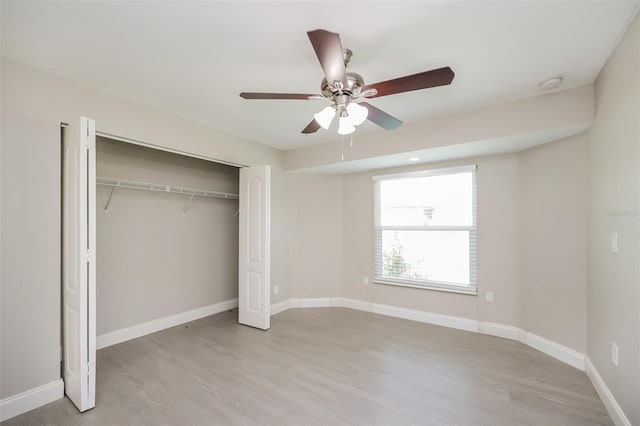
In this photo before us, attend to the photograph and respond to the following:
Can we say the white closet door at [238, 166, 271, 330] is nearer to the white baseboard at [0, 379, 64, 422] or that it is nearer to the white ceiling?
the white ceiling

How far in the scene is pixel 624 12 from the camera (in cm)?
163

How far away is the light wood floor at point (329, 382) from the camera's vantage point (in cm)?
206

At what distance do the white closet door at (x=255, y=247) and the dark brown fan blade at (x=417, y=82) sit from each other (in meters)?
2.20

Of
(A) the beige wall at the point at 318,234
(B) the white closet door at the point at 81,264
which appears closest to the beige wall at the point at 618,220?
(A) the beige wall at the point at 318,234

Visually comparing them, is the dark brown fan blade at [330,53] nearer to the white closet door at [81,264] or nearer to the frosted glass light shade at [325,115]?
the frosted glass light shade at [325,115]

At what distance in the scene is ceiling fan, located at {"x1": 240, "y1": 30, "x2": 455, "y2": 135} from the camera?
4.78 feet

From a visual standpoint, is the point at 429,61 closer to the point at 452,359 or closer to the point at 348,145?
the point at 348,145

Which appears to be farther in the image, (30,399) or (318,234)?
(318,234)

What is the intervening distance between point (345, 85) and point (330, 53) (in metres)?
0.30

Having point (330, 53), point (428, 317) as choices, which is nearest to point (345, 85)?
point (330, 53)

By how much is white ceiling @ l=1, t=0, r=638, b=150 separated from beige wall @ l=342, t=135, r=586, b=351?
984 millimetres

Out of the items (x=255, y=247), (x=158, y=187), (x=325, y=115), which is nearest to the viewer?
(x=325, y=115)

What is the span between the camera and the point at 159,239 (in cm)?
372

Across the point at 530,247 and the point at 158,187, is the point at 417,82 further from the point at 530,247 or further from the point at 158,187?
the point at 158,187
